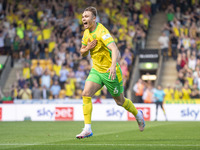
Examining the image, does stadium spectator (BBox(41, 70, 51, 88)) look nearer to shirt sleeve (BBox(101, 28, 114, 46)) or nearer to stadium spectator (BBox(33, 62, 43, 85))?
stadium spectator (BBox(33, 62, 43, 85))

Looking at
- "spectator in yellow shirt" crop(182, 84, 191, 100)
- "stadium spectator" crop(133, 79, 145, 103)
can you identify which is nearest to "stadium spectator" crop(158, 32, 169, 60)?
"stadium spectator" crop(133, 79, 145, 103)

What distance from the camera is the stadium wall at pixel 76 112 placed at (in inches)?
850

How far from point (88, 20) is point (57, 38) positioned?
17382mm

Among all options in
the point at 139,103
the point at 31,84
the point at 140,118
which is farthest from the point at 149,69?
the point at 140,118

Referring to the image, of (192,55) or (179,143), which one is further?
(192,55)

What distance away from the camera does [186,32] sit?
25.4 m

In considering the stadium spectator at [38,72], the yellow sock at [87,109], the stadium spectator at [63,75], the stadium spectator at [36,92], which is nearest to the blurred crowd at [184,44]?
→ the stadium spectator at [63,75]

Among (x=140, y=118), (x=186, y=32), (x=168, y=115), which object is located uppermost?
(x=186, y=32)

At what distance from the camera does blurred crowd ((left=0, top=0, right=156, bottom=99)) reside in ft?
79.0

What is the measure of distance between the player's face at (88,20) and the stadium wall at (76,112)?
12254mm

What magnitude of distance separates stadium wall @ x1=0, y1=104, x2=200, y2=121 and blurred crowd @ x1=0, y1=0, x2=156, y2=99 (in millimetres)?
1542

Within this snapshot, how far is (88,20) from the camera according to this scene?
9555 millimetres

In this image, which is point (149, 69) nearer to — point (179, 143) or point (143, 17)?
point (143, 17)

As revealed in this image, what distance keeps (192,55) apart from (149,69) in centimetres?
340
